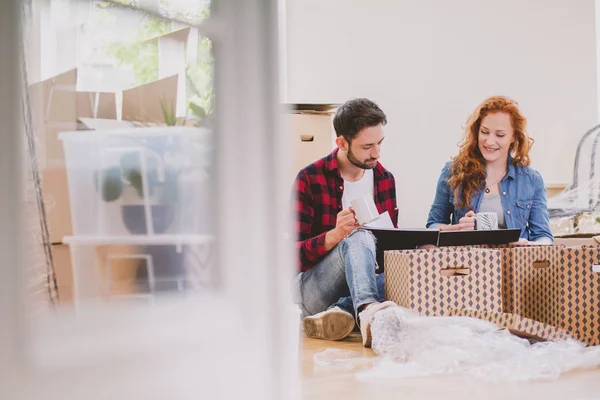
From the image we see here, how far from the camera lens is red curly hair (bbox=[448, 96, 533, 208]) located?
2746 millimetres

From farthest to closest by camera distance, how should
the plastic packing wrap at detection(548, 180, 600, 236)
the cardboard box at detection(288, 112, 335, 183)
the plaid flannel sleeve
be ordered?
the plastic packing wrap at detection(548, 180, 600, 236)
the cardboard box at detection(288, 112, 335, 183)
the plaid flannel sleeve

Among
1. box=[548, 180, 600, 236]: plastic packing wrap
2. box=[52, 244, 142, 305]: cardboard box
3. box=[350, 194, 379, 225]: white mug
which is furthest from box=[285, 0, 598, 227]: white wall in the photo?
box=[52, 244, 142, 305]: cardboard box

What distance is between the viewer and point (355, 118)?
269cm

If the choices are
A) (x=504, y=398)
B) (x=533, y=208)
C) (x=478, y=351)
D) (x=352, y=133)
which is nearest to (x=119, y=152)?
(x=504, y=398)

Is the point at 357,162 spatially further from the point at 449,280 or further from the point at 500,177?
the point at 449,280

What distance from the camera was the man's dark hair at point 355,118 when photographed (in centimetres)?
269

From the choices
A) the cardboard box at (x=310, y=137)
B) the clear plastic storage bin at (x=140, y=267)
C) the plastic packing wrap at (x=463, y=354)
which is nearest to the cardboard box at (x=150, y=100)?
the clear plastic storage bin at (x=140, y=267)

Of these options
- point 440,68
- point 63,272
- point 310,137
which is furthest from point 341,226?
point 440,68

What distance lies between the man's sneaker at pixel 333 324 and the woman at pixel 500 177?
0.58 metres

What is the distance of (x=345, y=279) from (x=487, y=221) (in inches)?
20.8

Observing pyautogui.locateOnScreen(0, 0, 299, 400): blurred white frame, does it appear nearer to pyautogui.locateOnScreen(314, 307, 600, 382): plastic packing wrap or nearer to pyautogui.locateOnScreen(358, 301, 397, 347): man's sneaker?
pyautogui.locateOnScreen(314, 307, 600, 382): plastic packing wrap

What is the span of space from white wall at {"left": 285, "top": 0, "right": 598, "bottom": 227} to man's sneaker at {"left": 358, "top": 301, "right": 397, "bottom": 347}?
196cm

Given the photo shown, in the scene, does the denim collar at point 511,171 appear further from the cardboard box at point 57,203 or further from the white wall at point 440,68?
the cardboard box at point 57,203

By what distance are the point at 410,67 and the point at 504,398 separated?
A: 2.86 meters
